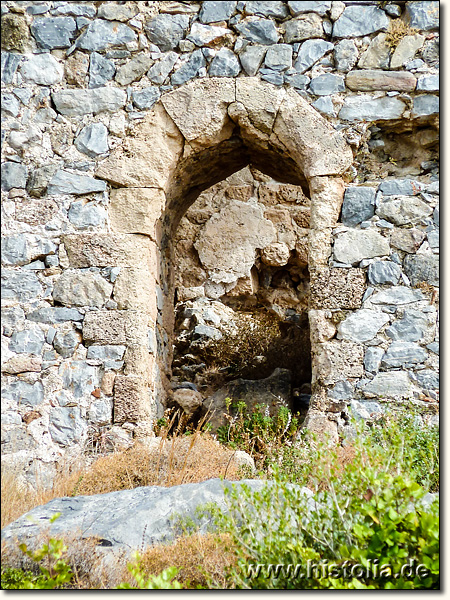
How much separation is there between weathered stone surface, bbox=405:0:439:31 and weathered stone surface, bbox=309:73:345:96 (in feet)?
2.18

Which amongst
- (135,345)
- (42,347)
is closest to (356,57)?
(135,345)

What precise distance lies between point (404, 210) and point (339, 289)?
2.40 ft

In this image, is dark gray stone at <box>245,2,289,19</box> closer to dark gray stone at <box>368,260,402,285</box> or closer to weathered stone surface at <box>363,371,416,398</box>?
dark gray stone at <box>368,260,402,285</box>

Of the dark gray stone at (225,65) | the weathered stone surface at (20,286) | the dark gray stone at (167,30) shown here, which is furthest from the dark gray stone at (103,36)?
the weathered stone surface at (20,286)

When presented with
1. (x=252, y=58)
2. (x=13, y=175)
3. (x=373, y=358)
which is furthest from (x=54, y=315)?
(x=252, y=58)

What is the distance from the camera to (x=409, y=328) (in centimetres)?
448

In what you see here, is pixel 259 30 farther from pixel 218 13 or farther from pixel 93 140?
pixel 93 140

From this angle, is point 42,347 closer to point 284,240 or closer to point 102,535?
point 102,535

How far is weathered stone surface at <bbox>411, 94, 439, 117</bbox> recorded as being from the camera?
4.71 metres

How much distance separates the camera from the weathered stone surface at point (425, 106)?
4711 mm

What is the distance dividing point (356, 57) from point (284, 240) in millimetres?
2942

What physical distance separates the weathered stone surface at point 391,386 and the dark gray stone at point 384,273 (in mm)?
635

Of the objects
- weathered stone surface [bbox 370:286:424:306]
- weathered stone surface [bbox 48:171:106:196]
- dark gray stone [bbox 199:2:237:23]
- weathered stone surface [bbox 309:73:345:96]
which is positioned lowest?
weathered stone surface [bbox 370:286:424:306]

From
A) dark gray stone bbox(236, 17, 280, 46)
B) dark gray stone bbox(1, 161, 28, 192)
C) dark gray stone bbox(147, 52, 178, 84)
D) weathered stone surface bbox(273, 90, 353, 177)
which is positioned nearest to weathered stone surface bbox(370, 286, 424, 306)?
weathered stone surface bbox(273, 90, 353, 177)
